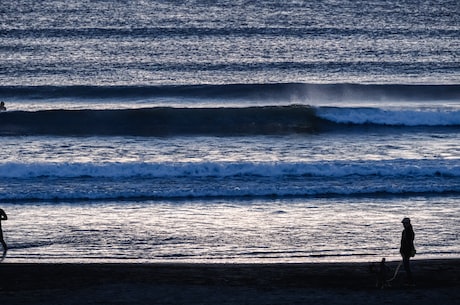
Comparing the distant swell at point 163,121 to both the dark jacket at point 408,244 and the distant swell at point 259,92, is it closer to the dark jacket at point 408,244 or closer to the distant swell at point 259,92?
the distant swell at point 259,92

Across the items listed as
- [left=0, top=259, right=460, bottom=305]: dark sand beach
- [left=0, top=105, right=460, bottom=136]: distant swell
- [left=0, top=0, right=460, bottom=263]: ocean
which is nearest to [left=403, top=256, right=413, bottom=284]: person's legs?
[left=0, top=259, right=460, bottom=305]: dark sand beach

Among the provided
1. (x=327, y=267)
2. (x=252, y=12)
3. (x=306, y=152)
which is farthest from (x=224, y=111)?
(x=252, y=12)

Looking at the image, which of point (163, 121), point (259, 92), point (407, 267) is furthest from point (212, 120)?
point (407, 267)

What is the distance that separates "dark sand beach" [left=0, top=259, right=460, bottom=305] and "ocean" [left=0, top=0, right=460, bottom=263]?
0.94 m

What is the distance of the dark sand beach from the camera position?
1546 cm

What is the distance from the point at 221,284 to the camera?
1634 cm

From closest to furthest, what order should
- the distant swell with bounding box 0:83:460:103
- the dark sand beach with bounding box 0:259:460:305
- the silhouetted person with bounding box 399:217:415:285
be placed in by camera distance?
the dark sand beach with bounding box 0:259:460:305 < the silhouetted person with bounding box 399:217:415:285 < the distant swell with bounding box 0:83:460:103

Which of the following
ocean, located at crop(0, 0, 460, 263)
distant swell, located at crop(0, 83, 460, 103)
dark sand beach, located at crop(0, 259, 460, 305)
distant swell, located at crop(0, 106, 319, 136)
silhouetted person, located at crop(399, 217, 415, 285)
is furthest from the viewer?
distant swell, located at crop(0, 83, 460, 103)

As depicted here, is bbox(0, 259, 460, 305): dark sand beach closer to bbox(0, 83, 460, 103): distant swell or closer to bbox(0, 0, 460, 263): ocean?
bbox(0, 0, 460, 263): ocean

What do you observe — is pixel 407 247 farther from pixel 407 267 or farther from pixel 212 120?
pixel 212 120

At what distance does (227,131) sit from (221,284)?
1711 centimetres

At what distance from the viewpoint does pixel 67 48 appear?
153 feet

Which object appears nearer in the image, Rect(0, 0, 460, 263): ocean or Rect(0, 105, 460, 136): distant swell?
Rect(0, 0, 460, 263): ocean

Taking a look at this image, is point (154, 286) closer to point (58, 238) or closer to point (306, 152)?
point (58, 238)
